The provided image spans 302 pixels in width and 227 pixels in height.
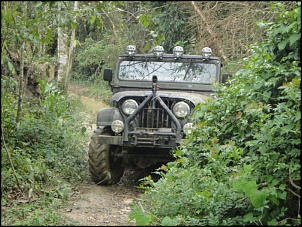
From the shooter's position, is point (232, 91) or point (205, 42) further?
point (205, 42)

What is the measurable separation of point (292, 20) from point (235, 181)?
1.55m

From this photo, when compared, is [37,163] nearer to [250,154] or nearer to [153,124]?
[153,124]

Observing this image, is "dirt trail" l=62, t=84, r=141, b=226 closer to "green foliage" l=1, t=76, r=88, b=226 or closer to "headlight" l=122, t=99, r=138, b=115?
"green foliage" l=1, t=76, r=88, b=226

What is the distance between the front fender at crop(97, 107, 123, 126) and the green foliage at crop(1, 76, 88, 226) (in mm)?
808

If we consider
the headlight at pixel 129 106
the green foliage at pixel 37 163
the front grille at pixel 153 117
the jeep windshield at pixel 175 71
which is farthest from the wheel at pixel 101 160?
the jeep windshield at pixel 175 71

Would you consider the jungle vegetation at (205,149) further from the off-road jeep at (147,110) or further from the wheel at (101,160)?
the off-road jeep at (147,110)

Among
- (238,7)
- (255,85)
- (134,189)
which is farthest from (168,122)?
(238,7)

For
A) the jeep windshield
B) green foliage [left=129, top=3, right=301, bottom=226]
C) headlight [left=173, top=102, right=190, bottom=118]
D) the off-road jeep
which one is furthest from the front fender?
green foliage [left=129, top=3, right=301, bottom=226]

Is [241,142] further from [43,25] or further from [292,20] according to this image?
[43,25]

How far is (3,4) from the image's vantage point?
207 inches

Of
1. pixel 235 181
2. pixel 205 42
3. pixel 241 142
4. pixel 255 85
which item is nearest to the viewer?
pixel 235 181

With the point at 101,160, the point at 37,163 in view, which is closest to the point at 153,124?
the point at 101,160

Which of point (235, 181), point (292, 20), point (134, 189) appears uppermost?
point (292, 20)

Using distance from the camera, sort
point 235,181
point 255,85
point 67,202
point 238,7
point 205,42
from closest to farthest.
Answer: point 235,181, point 255,85, point 67,202, point 238,7, point 205,42
